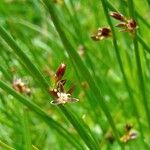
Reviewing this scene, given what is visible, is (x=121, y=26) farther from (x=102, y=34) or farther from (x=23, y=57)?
(x=23, y=57)

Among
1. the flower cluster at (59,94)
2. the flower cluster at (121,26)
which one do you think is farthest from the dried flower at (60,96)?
the flower cluster at (121,26)

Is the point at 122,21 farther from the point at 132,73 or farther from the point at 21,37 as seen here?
the point at 21,37

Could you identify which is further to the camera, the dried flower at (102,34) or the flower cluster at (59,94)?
the dried flower at (102,34)

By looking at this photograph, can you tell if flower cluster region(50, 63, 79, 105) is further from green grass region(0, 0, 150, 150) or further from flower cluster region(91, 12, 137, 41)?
flower cluster region(91, 12, 137, 41)

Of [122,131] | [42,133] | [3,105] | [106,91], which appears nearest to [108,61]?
[106,91]

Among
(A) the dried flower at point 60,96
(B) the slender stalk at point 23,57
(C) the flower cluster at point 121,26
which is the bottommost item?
(A) the dried flower at point 60,96

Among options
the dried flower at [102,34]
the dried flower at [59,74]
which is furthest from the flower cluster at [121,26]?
the dried flower at [59,74]

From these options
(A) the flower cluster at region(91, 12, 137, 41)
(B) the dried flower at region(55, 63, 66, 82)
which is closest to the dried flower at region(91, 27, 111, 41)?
(A) the flower cluster at region(91, 12, 137, 41)

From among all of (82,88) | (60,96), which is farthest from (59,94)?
(82,88)

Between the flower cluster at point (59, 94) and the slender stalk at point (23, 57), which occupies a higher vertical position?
the slender stalk at point (23, 57)

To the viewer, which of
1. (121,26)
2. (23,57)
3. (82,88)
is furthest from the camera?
(82,88)

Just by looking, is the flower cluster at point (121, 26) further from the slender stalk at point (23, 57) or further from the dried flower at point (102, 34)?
the slender stalk at point (23, 57)
